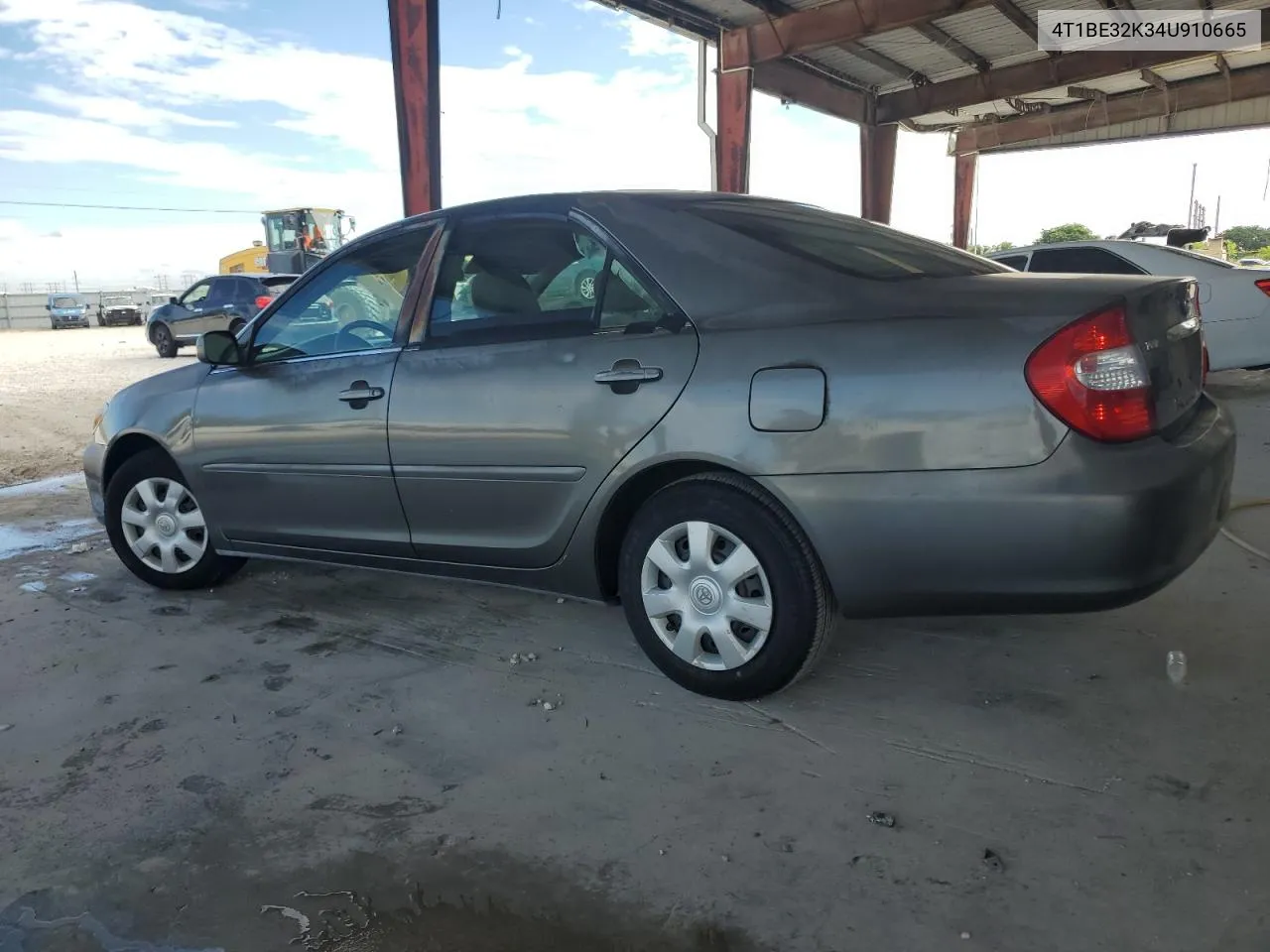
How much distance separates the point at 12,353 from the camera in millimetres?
20750

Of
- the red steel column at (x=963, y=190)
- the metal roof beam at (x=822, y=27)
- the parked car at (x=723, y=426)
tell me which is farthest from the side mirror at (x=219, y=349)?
the red steel column at (x=963, y=190)

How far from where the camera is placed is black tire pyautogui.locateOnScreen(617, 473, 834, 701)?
253 cm

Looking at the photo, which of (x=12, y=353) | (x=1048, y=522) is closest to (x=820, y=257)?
(x=1048, y=522)

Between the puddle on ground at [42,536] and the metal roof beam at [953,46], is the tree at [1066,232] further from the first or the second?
the puddle on ground at [42,536]

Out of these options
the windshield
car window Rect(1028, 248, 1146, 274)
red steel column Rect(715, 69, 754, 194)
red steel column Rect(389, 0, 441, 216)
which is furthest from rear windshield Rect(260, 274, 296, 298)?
car window Rect(1028, 248, 1146, 274)

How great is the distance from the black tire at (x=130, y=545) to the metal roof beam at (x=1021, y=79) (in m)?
17.3

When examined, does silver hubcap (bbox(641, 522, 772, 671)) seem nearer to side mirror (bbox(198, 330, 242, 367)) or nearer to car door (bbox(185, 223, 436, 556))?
car door (bbox(185, 223, 436, 556))

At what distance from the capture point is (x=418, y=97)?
9.88m

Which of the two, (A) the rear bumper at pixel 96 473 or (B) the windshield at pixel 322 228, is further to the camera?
(B) the windshield at pixel 322 228

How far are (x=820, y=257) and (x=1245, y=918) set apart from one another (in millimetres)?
1852

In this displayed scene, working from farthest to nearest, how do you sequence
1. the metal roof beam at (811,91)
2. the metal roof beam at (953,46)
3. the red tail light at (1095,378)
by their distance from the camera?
the metal roof beam at (811,91) < the metal roof beam at (953,46) < the red tail light at (1095,378)

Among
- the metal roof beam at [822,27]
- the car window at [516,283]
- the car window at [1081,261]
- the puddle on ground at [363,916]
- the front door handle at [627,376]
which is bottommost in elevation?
the puddle on ground at [363,916]

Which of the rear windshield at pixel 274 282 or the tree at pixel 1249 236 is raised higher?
the tree at pixel 1249 236

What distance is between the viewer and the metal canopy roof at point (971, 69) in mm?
13055
